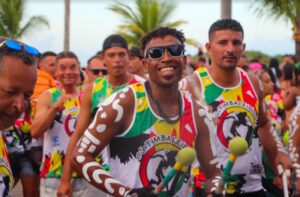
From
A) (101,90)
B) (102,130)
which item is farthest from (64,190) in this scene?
(102,130)

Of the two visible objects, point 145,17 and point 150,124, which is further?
point 145,17

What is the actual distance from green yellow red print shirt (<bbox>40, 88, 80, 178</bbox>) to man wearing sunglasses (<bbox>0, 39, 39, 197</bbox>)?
4847 millimetres

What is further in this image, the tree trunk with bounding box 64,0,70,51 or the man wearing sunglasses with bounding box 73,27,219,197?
the tree trunk with bounding box 64,0,70,51

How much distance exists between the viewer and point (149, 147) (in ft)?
15.5

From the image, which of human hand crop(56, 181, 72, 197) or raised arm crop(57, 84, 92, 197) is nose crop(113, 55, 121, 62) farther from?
human hand crop(56, 181, 72, 197)

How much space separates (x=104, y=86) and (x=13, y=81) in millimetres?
4293

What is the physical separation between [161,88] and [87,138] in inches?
21.1

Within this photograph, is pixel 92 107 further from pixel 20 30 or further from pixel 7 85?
pixel 20 30

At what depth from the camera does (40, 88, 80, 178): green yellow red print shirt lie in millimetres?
8352

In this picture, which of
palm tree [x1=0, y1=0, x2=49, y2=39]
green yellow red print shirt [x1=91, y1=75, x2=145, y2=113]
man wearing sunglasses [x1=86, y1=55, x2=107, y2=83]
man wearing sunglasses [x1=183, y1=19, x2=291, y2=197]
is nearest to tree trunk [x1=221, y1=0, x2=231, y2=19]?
man wearing sunglasses [x1=86, y1=55, x2=107, y2=83]

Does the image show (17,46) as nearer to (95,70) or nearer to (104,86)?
(104,86)

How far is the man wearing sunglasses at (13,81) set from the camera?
3.28 metres

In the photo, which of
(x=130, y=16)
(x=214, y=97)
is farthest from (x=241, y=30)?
(x=130, y=16)

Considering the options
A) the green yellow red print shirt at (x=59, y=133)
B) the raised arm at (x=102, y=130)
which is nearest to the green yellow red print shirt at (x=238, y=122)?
the raised arm at (x=102, y=130)
